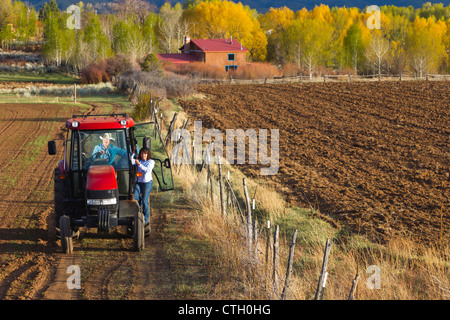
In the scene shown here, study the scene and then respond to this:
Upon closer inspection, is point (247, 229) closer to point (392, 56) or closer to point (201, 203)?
point (201, 203)

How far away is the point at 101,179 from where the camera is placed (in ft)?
28.1

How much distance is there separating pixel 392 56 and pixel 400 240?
68636mm

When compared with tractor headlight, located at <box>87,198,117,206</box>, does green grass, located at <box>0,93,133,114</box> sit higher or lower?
higher

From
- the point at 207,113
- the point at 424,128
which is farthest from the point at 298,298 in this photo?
the point at 207,113

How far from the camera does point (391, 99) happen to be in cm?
3484

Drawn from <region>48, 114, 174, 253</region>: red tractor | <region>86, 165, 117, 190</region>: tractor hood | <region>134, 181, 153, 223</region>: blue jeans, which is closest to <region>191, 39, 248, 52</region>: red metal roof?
<region>134, 181, 153, 223</region>: blue jeans

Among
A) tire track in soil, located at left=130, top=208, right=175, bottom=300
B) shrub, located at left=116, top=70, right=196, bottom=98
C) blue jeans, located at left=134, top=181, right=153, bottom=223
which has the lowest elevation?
tire track in soil, located at left=130, top=208, right=175, bottom=300

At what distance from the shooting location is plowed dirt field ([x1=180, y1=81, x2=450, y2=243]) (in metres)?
11.9

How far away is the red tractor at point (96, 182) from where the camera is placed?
8.62 meters

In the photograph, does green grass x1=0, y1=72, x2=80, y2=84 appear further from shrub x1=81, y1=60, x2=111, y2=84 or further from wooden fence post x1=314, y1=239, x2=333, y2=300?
wooden fence post x1=314, y1=239, x2=333, y2=300

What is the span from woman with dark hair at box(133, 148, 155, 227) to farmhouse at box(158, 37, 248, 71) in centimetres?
5418

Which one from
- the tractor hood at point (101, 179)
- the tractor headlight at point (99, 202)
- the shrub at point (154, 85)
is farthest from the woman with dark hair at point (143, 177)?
the shrub at point (154, 85)

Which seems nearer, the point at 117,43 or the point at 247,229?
the point at 247,229

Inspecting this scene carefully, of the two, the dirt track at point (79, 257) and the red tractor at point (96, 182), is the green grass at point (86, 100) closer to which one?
the dirt track at point (79, 257)
